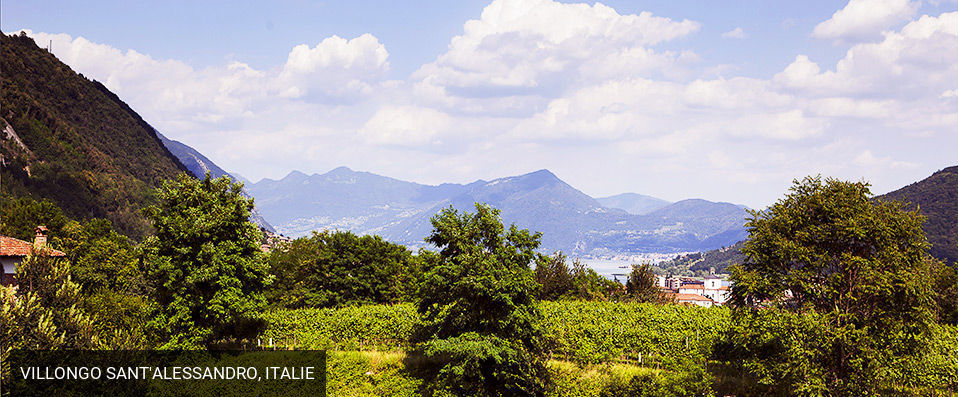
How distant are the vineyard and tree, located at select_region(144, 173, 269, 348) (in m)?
6.26

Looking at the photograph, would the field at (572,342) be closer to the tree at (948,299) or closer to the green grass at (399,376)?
the green grass at (399,376)

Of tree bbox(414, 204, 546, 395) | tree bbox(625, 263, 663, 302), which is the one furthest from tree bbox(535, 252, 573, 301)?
tree bbox(414, 204, 546, 395)

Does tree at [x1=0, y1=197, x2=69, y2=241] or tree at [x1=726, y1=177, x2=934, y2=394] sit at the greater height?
tree at [x1=0, y1=197, x2=69, y2=241]

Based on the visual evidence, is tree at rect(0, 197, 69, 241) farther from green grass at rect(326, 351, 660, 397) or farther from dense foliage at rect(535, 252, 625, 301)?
dense foliage at rect(535, 252, 625, 301)

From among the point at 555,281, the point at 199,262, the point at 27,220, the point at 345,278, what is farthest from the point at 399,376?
the point at 27,220

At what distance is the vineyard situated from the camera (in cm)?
3566

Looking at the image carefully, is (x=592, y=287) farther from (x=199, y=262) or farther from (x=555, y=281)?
(x=199, y=262)

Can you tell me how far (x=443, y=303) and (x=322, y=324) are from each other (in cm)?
1743

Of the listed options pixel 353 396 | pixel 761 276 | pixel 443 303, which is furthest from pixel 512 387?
pixel 761 276

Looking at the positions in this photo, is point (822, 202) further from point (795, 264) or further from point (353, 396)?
point (353, 396)

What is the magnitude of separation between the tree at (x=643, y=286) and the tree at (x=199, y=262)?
33851mm

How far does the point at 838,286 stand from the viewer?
24422mm

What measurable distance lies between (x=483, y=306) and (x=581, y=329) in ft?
42.3

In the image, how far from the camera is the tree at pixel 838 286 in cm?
2292
